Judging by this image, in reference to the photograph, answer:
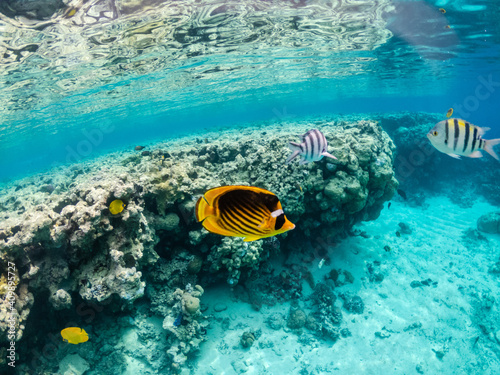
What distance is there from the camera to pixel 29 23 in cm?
863

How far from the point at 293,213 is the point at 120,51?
43.4 ft

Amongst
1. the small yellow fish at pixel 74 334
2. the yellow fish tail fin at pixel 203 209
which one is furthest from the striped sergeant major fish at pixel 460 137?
the small yellow fish at pixel 74 334

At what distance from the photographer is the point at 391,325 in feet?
25.1

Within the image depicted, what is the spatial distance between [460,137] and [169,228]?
18.4ft

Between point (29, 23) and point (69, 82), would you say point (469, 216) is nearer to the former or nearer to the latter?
point (29, 23)

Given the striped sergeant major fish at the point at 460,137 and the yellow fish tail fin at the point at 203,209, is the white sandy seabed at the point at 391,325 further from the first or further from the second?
the yellow fish tail fin at the point at 203,209

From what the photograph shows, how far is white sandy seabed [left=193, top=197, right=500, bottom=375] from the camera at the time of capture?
6480mm

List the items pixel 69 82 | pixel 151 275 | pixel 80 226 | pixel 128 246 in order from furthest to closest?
1. pixel 69 82
2. pixel 151 275
3. pixel 128 246
4. pixel 80 226

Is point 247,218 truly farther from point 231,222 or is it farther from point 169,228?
point 169,228

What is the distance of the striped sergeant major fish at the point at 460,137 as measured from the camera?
306 centimetres

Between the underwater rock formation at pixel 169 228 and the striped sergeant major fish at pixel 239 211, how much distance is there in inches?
153

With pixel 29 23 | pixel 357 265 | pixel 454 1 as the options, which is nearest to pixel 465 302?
pixel 357 265

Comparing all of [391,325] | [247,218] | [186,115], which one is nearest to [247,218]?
[247,218]

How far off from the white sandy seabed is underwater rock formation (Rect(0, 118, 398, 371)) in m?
0.70
